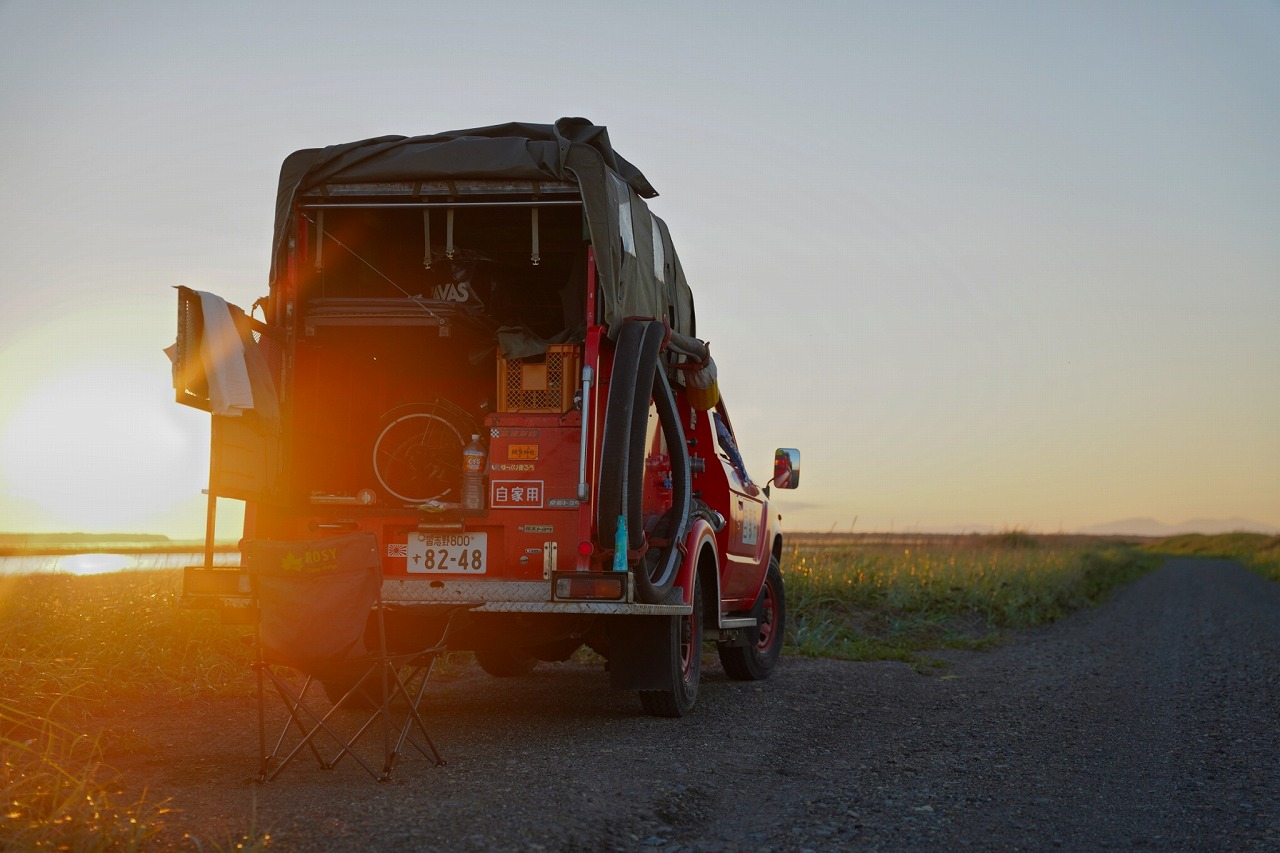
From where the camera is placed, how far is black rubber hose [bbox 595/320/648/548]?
23.2 ft

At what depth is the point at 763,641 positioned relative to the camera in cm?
1113

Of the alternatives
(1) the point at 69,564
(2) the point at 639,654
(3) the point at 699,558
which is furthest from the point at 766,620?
(1) the point at 69,564

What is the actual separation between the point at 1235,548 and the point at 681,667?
81.8 metres

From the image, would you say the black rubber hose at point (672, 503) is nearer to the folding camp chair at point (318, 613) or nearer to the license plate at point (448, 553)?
the license plate at point (448, 553)

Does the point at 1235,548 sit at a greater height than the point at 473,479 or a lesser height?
lesser

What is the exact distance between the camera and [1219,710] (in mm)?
9336

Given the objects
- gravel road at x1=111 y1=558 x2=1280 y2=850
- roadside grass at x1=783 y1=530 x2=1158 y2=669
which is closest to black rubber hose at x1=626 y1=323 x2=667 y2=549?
gravel road at x1=111 y1=558 x2=1280 y2=850

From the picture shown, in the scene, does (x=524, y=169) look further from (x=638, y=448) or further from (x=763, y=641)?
(x=763, y=641)

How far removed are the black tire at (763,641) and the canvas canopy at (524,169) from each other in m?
3.52

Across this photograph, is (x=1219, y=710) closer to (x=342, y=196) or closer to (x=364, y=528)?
(x=364, y=528)

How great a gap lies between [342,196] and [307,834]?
171 inches

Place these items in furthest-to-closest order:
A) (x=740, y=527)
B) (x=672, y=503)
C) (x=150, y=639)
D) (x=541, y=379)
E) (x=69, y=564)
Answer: (x=69, y=564) < (x=740, y=527) < (x=150, y=639) < (x=672, y=503) < (x=541, y=379)

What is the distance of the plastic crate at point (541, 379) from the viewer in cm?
768

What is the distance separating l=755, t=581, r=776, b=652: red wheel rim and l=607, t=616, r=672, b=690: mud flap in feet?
10.7
